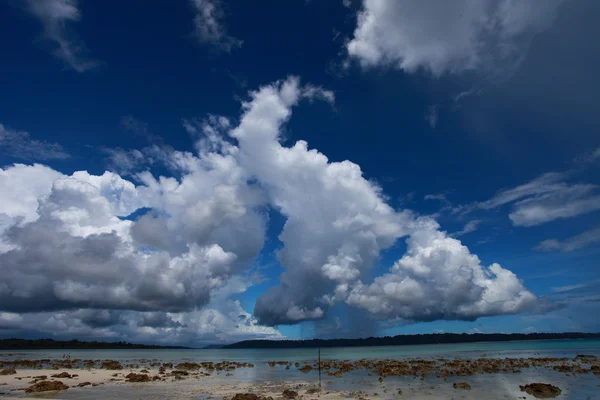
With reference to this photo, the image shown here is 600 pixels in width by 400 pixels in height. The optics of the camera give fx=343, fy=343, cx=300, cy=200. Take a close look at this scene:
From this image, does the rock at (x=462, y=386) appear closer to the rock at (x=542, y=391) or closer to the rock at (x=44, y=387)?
the rock at (x=542, y=391)

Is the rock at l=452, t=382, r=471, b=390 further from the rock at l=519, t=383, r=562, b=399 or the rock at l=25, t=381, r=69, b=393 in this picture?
the rock at l=25, t=381, r=69, b=393

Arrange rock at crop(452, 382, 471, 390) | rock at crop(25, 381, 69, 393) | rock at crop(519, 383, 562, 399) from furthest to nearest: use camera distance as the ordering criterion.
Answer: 1. rock at crop(452, 382, 471, 390)
2. rock at crop(25, 381, 69, 393)
3. rock at crop(519, 383, 562, 399)

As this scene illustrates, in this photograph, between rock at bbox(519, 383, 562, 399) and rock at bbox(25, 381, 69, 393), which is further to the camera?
rock at bbox(25, 381, 69, 393)

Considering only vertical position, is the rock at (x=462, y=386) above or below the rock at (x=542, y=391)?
below

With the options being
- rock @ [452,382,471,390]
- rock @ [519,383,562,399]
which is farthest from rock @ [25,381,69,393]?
rock @ [519,383,562,399]

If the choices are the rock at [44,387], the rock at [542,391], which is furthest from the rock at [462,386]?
the rock at [44,387]

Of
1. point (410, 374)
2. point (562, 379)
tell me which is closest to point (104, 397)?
point (410, 374)

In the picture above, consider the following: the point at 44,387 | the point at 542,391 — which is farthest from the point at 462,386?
the point at 44,387

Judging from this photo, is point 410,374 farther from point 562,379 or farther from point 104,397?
point 104,397

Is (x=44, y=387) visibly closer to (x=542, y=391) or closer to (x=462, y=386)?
(x=462, y=386)

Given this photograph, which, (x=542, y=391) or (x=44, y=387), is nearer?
(x=542, y=391)

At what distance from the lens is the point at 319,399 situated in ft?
117

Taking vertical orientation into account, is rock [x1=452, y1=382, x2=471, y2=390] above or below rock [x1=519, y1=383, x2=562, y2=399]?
below

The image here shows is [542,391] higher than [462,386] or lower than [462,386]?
higher
